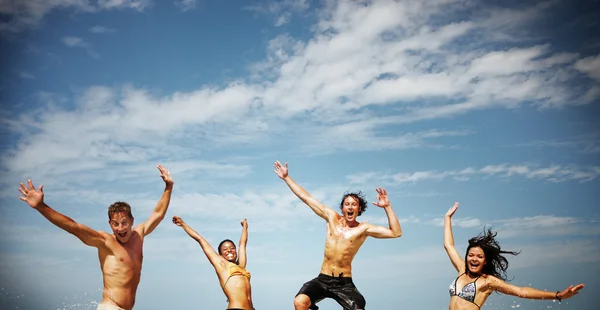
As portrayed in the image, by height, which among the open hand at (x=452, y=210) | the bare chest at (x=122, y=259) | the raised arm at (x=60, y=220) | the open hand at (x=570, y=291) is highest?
→ the open hand at (x=452, y=210)

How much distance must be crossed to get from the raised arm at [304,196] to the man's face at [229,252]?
216 cm

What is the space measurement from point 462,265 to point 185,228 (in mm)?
6401

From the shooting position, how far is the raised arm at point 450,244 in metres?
12.6

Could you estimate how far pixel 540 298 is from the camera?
11.0 meters

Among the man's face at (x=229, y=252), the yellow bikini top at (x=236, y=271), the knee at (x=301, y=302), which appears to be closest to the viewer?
the knee at (x=301, y=302)

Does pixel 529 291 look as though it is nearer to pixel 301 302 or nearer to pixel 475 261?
pixel 475 261

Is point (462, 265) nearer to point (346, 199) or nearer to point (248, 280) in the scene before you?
point (346, 199)

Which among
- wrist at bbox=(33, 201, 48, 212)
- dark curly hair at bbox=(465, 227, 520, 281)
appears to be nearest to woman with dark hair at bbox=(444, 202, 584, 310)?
dark curly hair at bbox=(465, 227, 520, 281)

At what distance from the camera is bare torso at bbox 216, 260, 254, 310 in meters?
12.6

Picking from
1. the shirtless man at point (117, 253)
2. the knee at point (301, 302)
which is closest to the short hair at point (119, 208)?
the shirtless man at point (117, 253)

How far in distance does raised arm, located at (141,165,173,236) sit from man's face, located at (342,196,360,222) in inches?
167

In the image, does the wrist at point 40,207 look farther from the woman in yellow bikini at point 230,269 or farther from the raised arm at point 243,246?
the raised arm at point 243,246

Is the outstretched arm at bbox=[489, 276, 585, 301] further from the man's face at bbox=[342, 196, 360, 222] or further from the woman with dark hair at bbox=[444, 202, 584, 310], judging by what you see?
the man's face at bbox=[342, 196, 360, 222]

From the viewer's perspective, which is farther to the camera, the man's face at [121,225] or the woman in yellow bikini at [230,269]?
the woman in yellow bikini at [230,269]
